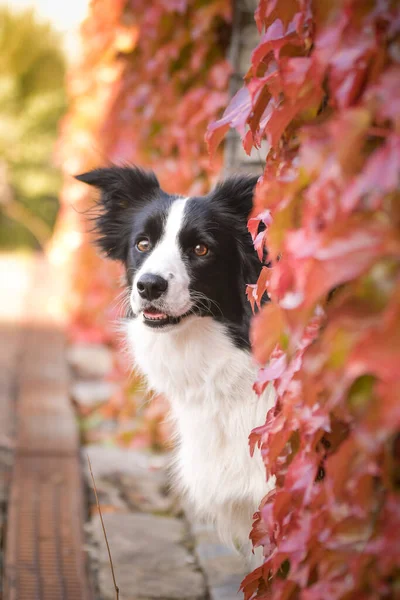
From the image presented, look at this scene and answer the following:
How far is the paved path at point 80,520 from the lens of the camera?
2375mm

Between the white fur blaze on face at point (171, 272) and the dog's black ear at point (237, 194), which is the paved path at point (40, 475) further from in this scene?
the dog's black ear at point (237, 194)

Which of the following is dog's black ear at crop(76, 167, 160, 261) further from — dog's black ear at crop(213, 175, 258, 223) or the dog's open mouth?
the dog's open mouth

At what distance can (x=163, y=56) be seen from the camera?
3.61 metres

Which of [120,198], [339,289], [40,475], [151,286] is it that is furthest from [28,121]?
[339,289]

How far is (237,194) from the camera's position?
2385mm

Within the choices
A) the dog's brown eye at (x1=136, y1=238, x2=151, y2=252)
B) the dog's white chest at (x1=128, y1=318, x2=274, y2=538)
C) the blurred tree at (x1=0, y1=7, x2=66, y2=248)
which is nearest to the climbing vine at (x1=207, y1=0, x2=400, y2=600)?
the dog's white chest at (x1=128, y1=318, x2=274, y2=538)

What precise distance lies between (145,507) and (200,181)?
1.64 m

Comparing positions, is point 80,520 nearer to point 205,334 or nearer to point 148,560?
point 148,560

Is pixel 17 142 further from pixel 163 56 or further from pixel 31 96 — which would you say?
pixel 163 56

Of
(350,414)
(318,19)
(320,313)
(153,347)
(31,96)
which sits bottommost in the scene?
(153,347)

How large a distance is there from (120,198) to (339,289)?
153 cm

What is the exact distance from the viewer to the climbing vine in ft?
2.97

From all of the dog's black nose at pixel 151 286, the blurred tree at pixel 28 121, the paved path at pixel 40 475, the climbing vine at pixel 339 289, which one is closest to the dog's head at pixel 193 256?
the dog's black nose at pixel 151 286

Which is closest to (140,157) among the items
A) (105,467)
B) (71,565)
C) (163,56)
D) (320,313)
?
(163,56)
